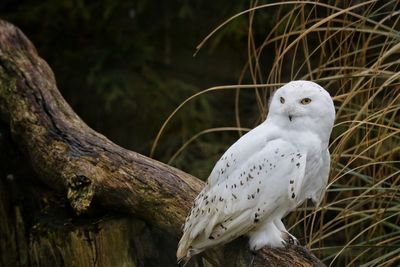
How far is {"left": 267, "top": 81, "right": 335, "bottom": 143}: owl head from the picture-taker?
6.61 ft

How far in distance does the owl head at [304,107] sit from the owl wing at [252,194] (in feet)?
0.20

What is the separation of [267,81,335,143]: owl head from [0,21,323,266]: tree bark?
336 millimetres

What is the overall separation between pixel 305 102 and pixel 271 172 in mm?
187

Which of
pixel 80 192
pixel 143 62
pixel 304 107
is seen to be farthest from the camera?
pixel 143 62

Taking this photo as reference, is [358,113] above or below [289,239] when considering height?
above

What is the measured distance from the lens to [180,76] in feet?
15.6

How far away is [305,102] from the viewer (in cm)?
202

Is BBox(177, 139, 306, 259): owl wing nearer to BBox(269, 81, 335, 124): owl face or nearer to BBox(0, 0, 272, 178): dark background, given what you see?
BBox(269, 81, 335, 124): owl face

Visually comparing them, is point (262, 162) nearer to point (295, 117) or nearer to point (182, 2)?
point (295, 117)

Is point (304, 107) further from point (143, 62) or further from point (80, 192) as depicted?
point (143, 62)

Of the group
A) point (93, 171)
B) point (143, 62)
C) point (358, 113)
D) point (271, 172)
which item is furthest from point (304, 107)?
point (143, 62)

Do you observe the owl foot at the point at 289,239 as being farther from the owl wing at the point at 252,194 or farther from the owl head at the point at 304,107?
the owl head at the point at 304,107

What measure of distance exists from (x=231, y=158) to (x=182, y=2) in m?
2.74

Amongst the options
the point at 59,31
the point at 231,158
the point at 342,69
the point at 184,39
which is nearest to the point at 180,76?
the point at 184,39
